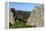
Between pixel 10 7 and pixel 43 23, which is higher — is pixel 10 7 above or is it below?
above

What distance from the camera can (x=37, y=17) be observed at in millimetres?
1204

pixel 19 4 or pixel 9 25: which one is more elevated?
pixel 19 4

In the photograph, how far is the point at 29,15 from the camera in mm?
1183

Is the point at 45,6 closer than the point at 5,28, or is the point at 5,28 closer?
the point at 5,28

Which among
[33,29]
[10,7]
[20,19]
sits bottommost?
Answer: [33,29]

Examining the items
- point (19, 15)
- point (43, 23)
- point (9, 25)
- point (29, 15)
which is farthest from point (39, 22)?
point (9, 25)

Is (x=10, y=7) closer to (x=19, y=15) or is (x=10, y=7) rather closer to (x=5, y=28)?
(x=19, y=15)

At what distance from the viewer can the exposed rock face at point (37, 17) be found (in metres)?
1.19

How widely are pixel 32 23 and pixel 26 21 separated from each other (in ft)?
0.26

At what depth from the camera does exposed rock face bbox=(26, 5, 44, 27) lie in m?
1.19

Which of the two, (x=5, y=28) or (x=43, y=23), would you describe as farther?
(x=43, y=23)

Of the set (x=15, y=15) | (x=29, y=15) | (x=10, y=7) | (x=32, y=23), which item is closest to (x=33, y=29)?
(x=32, y=23)

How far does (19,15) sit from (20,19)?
0.05 metres

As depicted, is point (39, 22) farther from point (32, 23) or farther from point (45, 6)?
point (45, 6)
